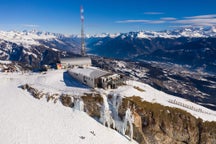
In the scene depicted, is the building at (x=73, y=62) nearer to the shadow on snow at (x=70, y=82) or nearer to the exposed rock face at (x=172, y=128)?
the shadow on snow at (x=70, y=82)

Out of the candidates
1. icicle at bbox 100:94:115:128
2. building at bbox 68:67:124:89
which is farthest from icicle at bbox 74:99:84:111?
building at bbox 68:67:124:89

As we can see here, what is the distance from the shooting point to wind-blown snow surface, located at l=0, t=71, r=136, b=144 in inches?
2073

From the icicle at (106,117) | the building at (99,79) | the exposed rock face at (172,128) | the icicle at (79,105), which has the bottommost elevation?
the exposed rock face at (172,128)

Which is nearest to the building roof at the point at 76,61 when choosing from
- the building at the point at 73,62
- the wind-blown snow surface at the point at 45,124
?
the building at the point at 73,62

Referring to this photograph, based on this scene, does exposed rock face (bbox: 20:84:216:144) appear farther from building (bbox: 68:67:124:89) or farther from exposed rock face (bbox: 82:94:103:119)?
building (bbox: 68:67:124:89)

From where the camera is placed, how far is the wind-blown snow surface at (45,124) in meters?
52.7

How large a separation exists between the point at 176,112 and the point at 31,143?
123 ft

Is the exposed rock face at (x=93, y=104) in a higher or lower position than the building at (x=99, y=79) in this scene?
lower

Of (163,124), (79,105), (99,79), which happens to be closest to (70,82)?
(99,79)

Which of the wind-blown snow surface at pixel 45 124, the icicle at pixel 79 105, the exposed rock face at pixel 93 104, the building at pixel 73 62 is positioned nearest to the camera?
the wind-blown snow surface at pixel 45 124

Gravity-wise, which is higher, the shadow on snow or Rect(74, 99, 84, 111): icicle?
the shadow on snow

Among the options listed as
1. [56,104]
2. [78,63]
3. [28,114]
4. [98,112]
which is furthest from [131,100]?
[78,63]

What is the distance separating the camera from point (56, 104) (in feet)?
222

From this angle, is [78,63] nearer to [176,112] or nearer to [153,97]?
[153,97]
